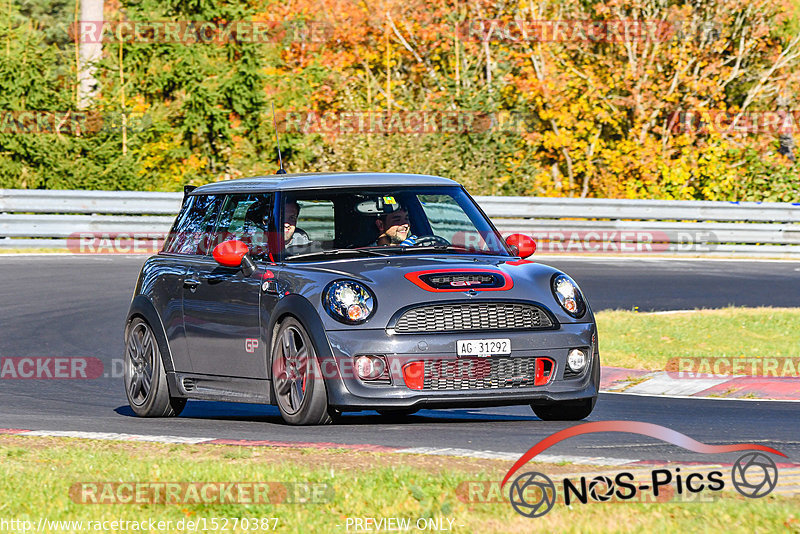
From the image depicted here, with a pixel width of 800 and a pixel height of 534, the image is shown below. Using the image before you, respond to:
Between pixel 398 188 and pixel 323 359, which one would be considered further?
pixel 398 188

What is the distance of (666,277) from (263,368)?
13.2 meters

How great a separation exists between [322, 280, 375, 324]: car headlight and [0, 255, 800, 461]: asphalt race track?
0.71m

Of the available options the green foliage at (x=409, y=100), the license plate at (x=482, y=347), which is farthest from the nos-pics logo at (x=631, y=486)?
the green foliage at (x=409, y=100)

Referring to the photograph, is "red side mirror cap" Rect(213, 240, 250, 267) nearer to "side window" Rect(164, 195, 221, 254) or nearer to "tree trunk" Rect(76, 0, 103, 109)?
"side window" Rect(164, 195, 221, 254)

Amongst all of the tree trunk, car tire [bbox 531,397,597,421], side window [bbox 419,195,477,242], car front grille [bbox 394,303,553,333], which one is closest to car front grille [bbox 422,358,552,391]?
car front grille [bbox 394,303,553,333]

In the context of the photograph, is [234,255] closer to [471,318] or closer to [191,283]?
[191,283]

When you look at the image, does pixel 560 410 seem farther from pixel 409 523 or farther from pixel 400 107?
pixel 400 107

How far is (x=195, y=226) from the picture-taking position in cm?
1065

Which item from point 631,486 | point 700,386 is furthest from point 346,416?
point 631,486

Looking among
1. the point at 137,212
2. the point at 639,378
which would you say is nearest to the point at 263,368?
the point at 639,378

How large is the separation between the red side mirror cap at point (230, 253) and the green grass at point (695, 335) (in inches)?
208

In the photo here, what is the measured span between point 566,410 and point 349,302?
5.89 ft

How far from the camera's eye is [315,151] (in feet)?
94.9

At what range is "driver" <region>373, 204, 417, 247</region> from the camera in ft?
31.8
